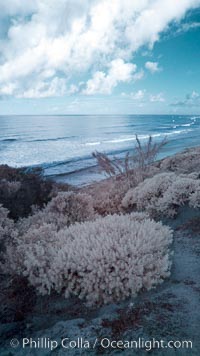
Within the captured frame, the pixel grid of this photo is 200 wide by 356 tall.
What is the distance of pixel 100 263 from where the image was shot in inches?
167

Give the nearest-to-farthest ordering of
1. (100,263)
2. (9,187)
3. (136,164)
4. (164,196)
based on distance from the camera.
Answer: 1. (100,263)
2. (164,196)
3. (9,187)
4. (136,164)

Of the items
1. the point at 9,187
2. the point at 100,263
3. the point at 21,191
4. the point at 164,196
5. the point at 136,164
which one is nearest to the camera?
the point at 100,263

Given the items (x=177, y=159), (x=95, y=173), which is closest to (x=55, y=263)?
(x=177, y=159)

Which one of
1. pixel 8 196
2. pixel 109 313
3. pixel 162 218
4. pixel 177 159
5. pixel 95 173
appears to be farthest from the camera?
pixel 95 173

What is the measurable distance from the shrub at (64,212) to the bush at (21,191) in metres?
0.52

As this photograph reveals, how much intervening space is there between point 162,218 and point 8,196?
4015 millimetres

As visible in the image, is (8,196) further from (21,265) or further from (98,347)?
(98,347)

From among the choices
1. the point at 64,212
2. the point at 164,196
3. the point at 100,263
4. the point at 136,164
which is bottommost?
the point at 64,212

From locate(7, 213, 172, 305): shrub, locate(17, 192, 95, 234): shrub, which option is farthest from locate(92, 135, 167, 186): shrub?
locate(7, 213, 172, 305): shrub

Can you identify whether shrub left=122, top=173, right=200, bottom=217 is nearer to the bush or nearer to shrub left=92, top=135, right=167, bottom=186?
shrub left=92, top=135, right=167, bottom=186

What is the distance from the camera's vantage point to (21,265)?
4.78 m

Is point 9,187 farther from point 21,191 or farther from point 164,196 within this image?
point 164,196

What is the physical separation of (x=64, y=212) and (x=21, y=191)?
158 cm

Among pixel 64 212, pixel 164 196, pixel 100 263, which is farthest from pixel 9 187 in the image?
pixel 100 263
